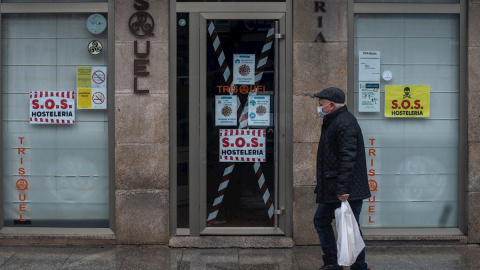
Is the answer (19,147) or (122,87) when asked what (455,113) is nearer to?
(122,87)

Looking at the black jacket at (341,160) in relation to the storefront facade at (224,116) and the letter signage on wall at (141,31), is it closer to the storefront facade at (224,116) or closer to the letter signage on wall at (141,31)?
the storefront facade at (224,116)

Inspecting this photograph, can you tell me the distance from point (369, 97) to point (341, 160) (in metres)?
2.21

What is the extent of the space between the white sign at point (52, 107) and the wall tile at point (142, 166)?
78cm

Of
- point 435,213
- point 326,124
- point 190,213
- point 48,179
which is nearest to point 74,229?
point 48,179

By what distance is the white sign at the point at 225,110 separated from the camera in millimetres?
9391

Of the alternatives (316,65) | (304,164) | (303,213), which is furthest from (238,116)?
(303,213)

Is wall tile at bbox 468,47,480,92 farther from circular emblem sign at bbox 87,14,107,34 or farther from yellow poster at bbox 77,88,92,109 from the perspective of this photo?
yellow poster at bbox 77,88,92,109

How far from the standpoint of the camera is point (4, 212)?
955cm

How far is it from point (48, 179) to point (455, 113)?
5.08m

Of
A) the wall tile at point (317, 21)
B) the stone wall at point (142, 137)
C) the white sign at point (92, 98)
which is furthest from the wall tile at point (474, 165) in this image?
the white sign at point (92, 98)

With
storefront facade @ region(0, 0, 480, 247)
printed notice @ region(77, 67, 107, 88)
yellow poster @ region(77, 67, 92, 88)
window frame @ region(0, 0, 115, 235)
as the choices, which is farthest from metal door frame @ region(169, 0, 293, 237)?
yellow poster @ region(77, 67, 92, 88)

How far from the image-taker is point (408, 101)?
31.1 ft

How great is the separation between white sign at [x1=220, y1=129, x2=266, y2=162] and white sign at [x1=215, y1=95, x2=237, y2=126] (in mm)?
104

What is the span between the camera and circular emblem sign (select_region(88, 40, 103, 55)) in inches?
371
